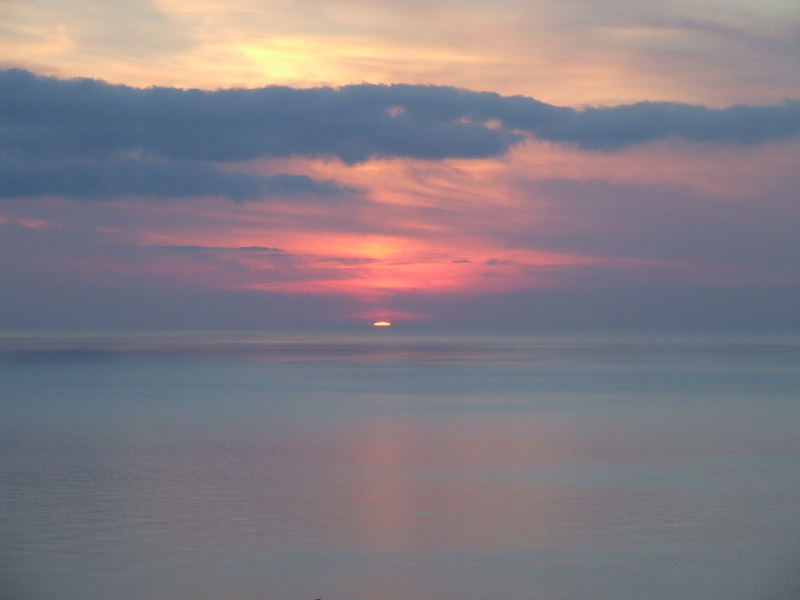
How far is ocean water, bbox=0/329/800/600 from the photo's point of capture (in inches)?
401

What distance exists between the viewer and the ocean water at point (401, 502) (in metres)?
10.2

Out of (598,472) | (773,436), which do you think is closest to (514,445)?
(598,472)

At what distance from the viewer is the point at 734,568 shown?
10641mm

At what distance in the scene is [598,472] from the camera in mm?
16172

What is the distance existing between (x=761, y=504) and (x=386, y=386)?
24464 millimetres

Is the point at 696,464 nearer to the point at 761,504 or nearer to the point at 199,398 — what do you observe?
the point at 761,504

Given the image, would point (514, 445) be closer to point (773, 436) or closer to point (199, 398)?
point (773, 436)

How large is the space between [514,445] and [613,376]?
25.0 metres

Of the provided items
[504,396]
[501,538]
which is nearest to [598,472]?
[501,538]

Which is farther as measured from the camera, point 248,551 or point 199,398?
point 199,398

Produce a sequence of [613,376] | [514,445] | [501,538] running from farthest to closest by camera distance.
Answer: [613,376], [514,445], [501,538]

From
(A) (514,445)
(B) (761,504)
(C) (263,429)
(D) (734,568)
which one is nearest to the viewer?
(D) (734,568)

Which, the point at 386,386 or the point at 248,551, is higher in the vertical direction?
the point at 248,551

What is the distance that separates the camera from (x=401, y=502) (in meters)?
13.8
